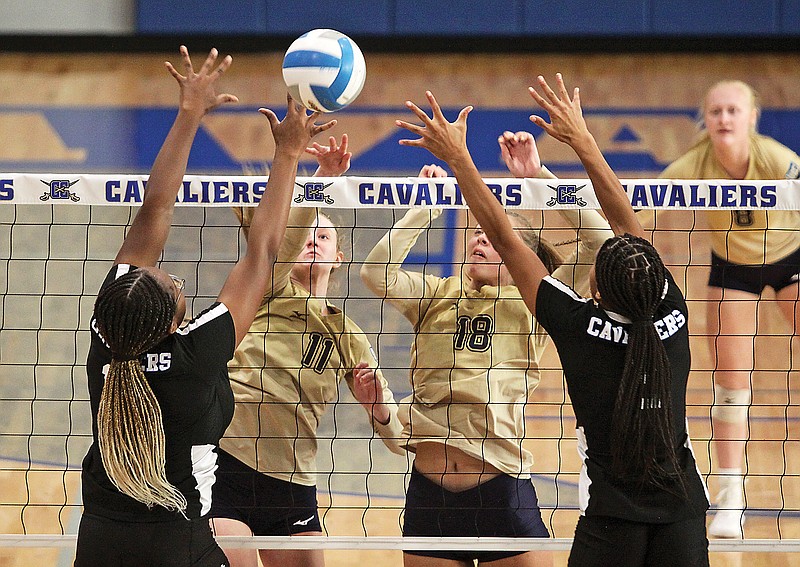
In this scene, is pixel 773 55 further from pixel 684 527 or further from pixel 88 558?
pixel 88 558

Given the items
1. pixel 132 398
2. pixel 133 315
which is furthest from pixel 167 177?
pixel 132 398

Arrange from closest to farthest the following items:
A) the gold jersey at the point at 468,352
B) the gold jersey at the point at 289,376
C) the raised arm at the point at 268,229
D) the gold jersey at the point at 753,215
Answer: the raised arm at the point at 268,229 < the gold jersey at the point at 468,352 < the gold jersey at the point at 289,376 < the gold jersey at the point at 753,215

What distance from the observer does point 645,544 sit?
237 cm

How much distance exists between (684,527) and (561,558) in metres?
2.44

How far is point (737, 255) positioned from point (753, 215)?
0.31 meters

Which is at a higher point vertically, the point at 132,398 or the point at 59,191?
the point at 59,191

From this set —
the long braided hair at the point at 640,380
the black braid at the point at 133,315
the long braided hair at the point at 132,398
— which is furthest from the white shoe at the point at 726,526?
the black braid at the point at 133,315

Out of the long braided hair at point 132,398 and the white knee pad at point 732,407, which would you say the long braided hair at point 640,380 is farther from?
the white knee pad at point 732,407

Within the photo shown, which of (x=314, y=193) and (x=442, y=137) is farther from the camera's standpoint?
(x=314, y=193)

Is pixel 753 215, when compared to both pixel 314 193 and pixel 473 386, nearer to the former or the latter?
pixel 473 386

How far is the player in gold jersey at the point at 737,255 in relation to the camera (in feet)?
15.9

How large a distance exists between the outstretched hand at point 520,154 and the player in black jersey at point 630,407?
100 centimetres

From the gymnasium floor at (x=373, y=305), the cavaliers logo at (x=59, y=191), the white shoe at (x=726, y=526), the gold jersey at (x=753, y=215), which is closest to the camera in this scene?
the cavaliers logo at (x=59, y=191)

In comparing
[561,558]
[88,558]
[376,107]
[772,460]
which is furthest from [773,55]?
[88,558]
